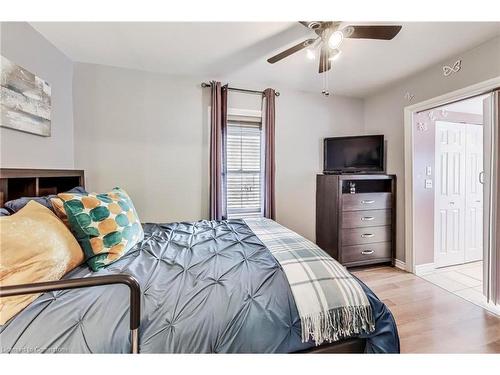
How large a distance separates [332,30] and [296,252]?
1478mm

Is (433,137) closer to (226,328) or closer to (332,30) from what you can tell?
(332,30)

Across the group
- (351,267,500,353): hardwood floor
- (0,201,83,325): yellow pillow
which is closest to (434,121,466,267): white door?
(351,267,500,353): hardwood floor

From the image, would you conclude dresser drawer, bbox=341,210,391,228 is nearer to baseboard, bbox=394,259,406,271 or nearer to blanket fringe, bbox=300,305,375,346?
baseboard, bbox=394,259,406,271

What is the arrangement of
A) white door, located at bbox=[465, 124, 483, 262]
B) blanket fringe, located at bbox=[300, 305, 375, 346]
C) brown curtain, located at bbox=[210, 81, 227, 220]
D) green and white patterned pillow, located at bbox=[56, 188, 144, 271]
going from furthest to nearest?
white door, located at bbox=[465, 124, 483, 262]
brown curtain, located at bbox=[210, 81, 227, 220]
green and white patterned pillow, located at bbox=[56, 188, 144, 271]
blanket fringe, located at bbox=[300, 305, 375, 346]

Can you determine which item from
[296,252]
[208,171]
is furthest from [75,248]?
[208,171]

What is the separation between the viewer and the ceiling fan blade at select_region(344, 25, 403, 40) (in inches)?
53.1

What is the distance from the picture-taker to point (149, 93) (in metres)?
2.46

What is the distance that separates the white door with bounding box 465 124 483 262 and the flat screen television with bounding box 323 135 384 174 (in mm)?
1176

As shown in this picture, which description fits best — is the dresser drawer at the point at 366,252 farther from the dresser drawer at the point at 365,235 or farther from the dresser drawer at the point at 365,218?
the dresser drawer at the point at 365,218

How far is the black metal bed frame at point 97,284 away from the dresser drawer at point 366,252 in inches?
97.1

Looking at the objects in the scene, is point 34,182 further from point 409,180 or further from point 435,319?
point 409,180

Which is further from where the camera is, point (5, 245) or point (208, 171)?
point (208, 171)

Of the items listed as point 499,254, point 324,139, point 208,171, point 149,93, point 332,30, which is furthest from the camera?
point 324,139

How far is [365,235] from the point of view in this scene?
2758 mm
